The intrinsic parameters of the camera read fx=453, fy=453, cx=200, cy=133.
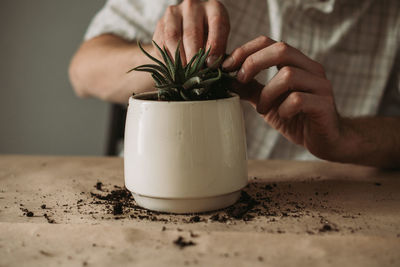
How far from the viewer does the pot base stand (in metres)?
0.68

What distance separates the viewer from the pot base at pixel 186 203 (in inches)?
26.6

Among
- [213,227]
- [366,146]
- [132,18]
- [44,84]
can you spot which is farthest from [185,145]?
[44,84]

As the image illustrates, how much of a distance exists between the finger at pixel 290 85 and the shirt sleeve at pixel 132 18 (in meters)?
0.71

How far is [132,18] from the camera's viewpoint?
4.70ft

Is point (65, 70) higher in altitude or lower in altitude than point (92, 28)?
lower

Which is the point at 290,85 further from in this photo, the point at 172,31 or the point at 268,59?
the point at 172,31

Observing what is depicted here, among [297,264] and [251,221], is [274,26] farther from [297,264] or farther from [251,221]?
[297,264]

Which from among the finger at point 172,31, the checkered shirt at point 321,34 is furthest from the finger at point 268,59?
the checkered shirt at point 321,34

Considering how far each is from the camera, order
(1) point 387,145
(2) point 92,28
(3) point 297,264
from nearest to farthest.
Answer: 1. (3) point 297,264
2. (1) point 387,145
3. (2) point 92,28

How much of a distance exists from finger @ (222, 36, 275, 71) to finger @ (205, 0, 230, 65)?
0.9 inches

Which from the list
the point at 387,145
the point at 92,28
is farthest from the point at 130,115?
the point at 92,28

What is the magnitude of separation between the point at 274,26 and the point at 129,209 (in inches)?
34.9

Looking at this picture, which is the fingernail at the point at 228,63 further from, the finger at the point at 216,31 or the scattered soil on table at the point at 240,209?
the scattered soil on table at the point at 240,209

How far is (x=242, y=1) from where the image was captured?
4.51 ft
